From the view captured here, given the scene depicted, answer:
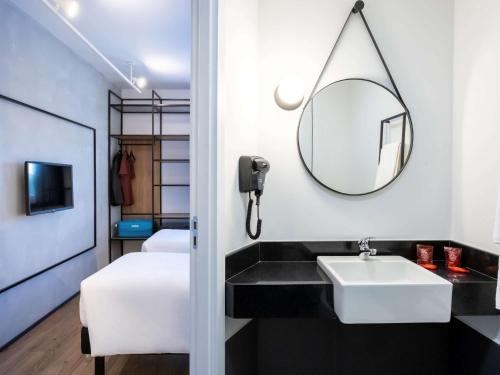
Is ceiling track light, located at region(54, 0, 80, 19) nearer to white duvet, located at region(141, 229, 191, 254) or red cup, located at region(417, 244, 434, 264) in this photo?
white duvet, located at region(141, 229, 191, 254)

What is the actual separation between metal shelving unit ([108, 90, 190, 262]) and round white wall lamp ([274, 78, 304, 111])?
2.82m

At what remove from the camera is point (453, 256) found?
1.56 metres

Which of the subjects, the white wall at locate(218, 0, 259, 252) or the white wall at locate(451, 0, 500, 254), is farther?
the white wall at locate(451, 0, 500, 254)

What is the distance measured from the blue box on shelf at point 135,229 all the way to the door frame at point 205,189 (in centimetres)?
329

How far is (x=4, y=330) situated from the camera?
2297 mm

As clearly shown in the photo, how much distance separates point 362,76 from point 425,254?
1.04m

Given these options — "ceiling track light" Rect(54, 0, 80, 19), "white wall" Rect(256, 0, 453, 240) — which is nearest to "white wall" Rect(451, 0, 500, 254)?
"white wall" Rect(256, 0, 453, 240)

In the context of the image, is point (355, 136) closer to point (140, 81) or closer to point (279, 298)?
point (279, 298)

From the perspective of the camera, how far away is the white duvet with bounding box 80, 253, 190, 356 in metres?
1.80

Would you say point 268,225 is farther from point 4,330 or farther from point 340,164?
point 4,330

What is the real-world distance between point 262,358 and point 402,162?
134cm

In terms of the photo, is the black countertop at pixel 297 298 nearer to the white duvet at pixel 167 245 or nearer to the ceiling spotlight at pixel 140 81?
the white duvet at pixel 167 245

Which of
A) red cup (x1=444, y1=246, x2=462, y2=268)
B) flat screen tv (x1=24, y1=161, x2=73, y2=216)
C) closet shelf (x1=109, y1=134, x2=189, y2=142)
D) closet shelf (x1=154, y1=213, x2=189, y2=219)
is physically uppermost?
closet shelf (x1=109, y1=134, x2=189, y2=142)

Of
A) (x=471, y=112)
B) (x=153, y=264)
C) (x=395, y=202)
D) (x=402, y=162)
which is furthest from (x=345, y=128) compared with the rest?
(x=153, y=264)
